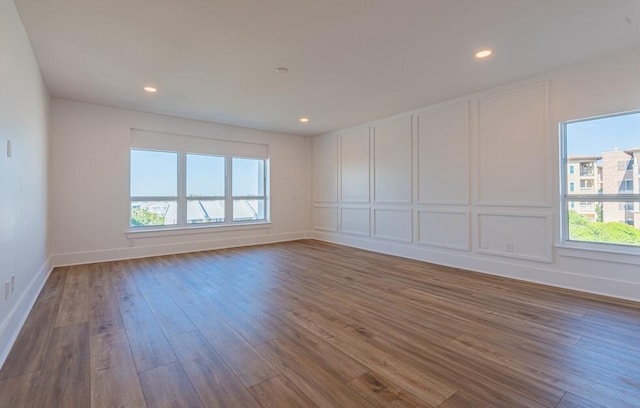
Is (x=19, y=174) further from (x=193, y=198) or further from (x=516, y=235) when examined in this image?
(x=516, y=235)

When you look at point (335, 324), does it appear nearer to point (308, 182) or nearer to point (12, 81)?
point (12, 81)

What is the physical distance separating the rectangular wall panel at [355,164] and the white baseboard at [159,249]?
73.8 inches

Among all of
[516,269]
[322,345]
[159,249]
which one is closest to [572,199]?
[516,269]

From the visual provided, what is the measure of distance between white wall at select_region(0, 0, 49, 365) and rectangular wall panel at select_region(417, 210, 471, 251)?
4949mm

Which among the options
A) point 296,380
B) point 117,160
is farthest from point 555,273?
point 117,160

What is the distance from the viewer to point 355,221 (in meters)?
6.38

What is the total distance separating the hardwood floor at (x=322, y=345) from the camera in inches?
65.1

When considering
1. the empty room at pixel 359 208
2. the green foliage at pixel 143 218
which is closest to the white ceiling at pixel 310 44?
the empty room at pixel 359 208

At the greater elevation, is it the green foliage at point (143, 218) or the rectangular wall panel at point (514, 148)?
the rectangular wall panel at point (514, 148)

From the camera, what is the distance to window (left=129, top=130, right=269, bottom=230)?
17.7 ft

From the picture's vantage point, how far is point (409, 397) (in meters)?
1.62

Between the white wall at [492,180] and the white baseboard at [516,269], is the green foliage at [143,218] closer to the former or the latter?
the white wall at [492,180]

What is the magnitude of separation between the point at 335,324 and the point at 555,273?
9.52 ft

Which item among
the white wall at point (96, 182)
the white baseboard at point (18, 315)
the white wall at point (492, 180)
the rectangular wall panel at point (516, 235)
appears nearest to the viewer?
the white baseboard at point (18, 315)
